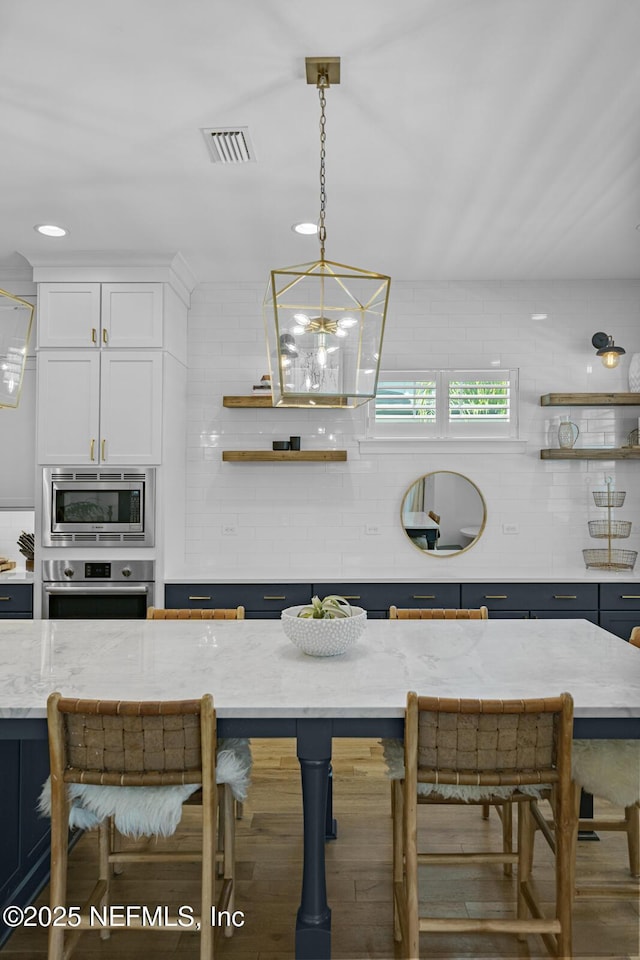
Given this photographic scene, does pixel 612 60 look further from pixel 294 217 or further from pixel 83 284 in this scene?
pixel 83 284

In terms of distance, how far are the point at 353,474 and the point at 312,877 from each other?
2.96 meters

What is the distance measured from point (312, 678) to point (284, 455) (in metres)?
2.51

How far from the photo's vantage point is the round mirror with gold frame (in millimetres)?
4449

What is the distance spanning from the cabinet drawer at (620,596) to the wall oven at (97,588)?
8.89 ft

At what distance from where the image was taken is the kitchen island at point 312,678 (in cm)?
170

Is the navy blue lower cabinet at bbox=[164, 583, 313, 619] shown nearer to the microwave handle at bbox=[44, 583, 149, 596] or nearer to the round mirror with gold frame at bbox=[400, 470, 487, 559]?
the microwave handle at bbox=[44, 583, 149, 596]

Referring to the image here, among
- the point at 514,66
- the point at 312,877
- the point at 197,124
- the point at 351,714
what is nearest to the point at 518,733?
the point at 351,714

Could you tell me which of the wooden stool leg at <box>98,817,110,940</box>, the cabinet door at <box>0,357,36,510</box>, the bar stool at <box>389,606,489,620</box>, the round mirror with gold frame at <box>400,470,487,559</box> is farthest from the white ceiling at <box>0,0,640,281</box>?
the wooden stool leg at <box>98,817,110,940</box>

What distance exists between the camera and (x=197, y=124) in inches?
99.0

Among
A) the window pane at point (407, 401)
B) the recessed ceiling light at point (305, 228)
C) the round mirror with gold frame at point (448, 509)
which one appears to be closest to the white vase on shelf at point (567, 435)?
the round mirror with gold frame at point (448, 509)

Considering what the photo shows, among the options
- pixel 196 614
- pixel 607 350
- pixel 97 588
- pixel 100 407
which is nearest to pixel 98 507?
pixel 97 588

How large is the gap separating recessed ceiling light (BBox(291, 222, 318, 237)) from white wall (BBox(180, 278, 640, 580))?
94 centimetres

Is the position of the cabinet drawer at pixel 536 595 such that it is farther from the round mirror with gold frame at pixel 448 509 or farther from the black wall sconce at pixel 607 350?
the black wall sconce at pixel 607 350

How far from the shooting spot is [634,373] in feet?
14.3
